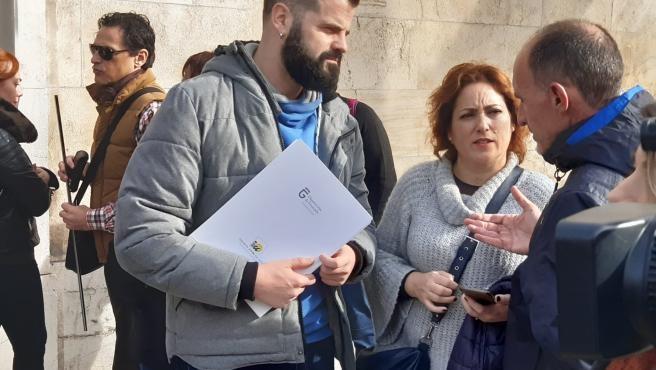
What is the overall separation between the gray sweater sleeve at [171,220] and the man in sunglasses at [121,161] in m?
1.60

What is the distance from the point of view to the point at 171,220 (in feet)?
8.42

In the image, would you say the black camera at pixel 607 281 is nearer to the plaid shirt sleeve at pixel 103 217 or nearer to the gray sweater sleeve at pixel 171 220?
the gray sweater sleeve at pixel 171 220

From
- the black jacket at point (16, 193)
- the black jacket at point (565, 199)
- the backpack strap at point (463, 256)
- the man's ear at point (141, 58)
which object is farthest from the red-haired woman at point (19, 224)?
the black jacket at point (565, 199)

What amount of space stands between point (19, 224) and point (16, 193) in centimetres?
15

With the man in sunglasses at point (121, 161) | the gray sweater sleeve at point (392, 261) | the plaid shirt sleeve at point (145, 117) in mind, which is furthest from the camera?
the man in sunglasses at point (121, 161)

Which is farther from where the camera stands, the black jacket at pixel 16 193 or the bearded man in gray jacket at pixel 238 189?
the black jacket at pixel 16 193

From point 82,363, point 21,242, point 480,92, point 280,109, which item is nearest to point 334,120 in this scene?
point 280,109

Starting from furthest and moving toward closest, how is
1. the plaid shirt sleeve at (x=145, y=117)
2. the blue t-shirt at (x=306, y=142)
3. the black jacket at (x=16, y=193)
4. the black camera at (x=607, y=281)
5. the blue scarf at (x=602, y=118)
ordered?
the black jacket at (x=16, y=193) < the plaid shirt sleeve at (x=145, y=117) < the blue t-shirt at (x=306, y=142) < the blue scarf at (x=602, y=118) < the black camera at (x=607, y=281)

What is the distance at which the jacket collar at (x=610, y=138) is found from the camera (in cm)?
232

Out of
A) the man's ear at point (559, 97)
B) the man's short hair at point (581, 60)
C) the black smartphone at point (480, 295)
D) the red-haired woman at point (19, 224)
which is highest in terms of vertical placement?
the man's short hair at point (581, 60)

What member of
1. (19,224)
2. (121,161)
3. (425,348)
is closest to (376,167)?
(121,161)

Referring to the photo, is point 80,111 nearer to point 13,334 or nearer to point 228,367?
point 13,334

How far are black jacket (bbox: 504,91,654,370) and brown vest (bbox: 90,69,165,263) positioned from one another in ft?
7.89

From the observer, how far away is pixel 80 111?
528 centimetres
